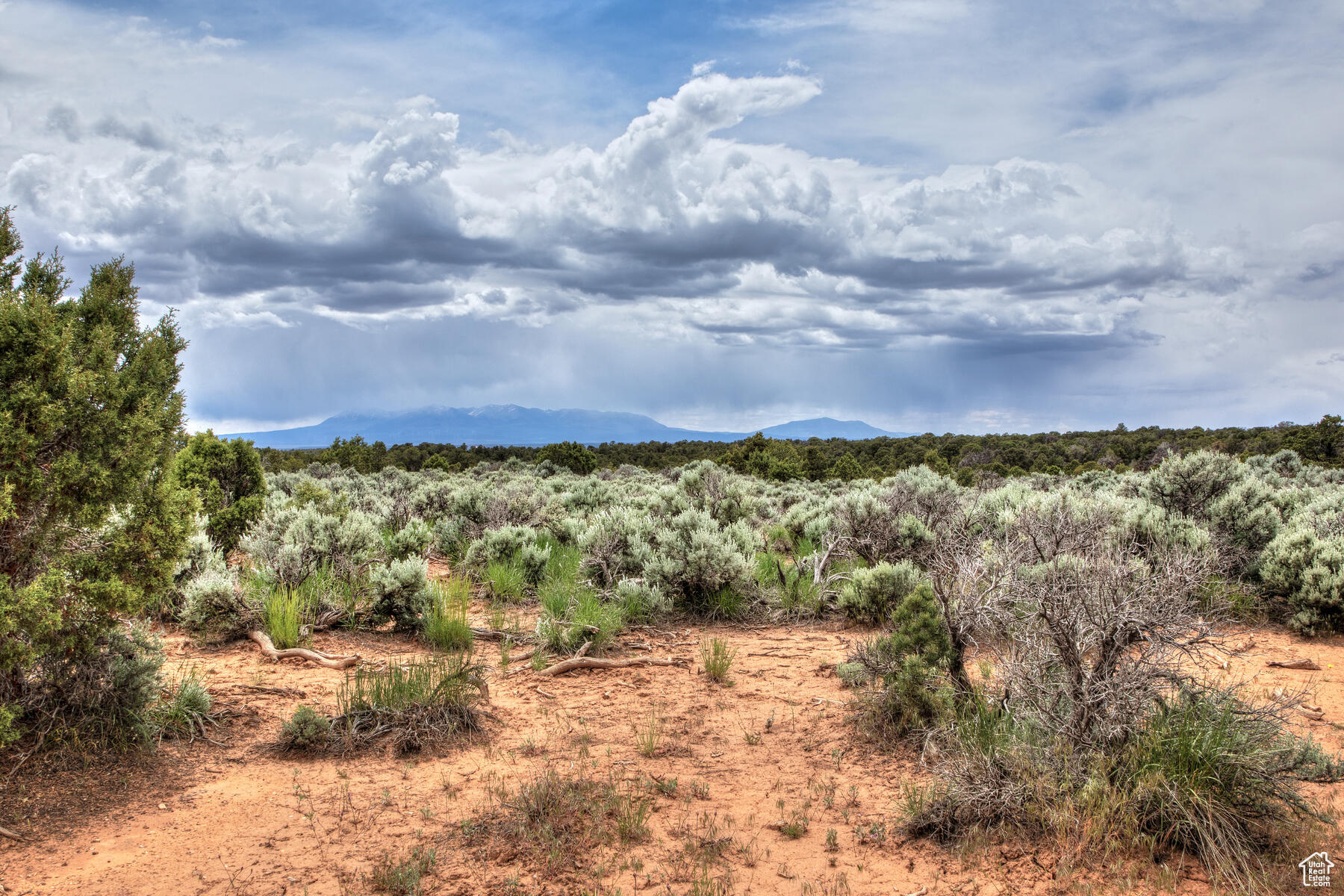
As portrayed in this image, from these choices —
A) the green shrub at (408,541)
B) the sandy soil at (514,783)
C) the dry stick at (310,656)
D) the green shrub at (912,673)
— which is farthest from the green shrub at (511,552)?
the green shrub at (912,673)

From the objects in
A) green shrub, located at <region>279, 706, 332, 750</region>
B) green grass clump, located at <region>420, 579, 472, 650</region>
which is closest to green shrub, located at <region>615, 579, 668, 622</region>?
green grass clump, located at <region>420, 579, 472, 650</region>

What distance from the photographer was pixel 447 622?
8703mm

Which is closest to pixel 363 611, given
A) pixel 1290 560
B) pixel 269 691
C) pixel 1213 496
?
pixel 269 691

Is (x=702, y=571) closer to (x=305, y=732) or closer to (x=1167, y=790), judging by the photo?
(x=305, y=732)

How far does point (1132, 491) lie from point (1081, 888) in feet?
38.9

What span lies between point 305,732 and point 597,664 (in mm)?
3182

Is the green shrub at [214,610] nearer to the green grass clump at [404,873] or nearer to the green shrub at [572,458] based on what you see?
the green grass clump at [404,873]

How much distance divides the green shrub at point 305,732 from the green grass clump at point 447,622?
8.61ft

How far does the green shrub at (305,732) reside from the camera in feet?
19.3

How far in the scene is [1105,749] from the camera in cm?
448

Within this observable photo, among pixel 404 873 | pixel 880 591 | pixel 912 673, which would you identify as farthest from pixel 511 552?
pixel 404 873

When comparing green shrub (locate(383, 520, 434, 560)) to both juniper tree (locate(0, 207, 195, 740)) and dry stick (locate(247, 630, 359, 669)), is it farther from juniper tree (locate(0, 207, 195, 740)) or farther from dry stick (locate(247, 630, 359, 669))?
juniper tree (locate(0, 207, 195, 740))

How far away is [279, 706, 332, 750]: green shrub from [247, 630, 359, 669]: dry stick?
208 centimetres

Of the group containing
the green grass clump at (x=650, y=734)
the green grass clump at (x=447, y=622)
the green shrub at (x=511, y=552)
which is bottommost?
the green grass clump at (x=650, y=734)
